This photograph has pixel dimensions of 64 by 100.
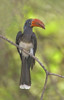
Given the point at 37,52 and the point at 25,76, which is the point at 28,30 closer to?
the point at 25,76

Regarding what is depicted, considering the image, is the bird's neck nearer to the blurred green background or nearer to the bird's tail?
the bird's tail

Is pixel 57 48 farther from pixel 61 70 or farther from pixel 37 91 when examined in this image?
pixel 37 91

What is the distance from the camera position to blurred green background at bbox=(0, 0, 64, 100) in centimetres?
532

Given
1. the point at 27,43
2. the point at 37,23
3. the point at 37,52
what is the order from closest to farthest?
the point at 37,23 → the point at 27,43 → the point at 37,52

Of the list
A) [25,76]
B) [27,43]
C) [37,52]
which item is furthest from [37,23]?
[37,52]

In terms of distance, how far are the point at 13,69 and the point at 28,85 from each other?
1140 millimetres

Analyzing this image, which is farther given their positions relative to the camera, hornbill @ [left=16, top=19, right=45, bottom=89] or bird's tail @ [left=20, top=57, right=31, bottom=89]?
hornbill @ [left=16, top=19, right=45, bottom=89]

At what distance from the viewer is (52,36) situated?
6090mm

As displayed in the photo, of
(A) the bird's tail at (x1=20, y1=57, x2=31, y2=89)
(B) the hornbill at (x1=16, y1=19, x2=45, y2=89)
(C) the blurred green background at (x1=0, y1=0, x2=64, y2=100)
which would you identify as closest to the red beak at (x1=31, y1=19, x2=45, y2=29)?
(B) the hornbill at (x1=16, y1=19, x2=45, y2=89)

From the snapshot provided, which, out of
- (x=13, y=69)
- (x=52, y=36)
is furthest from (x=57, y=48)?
(x=13, y=69)

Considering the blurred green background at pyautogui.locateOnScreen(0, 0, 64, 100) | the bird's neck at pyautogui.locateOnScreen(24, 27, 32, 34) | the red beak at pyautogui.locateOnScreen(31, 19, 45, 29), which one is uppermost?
the red beak at pyautogui.locateOnScreen(31, 19, 45, 29)

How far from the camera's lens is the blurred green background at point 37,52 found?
17.5ft

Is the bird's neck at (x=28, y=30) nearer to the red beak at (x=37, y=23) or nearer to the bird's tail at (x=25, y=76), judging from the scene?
the red beak at (x=37, y=23)

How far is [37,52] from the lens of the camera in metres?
5.56
